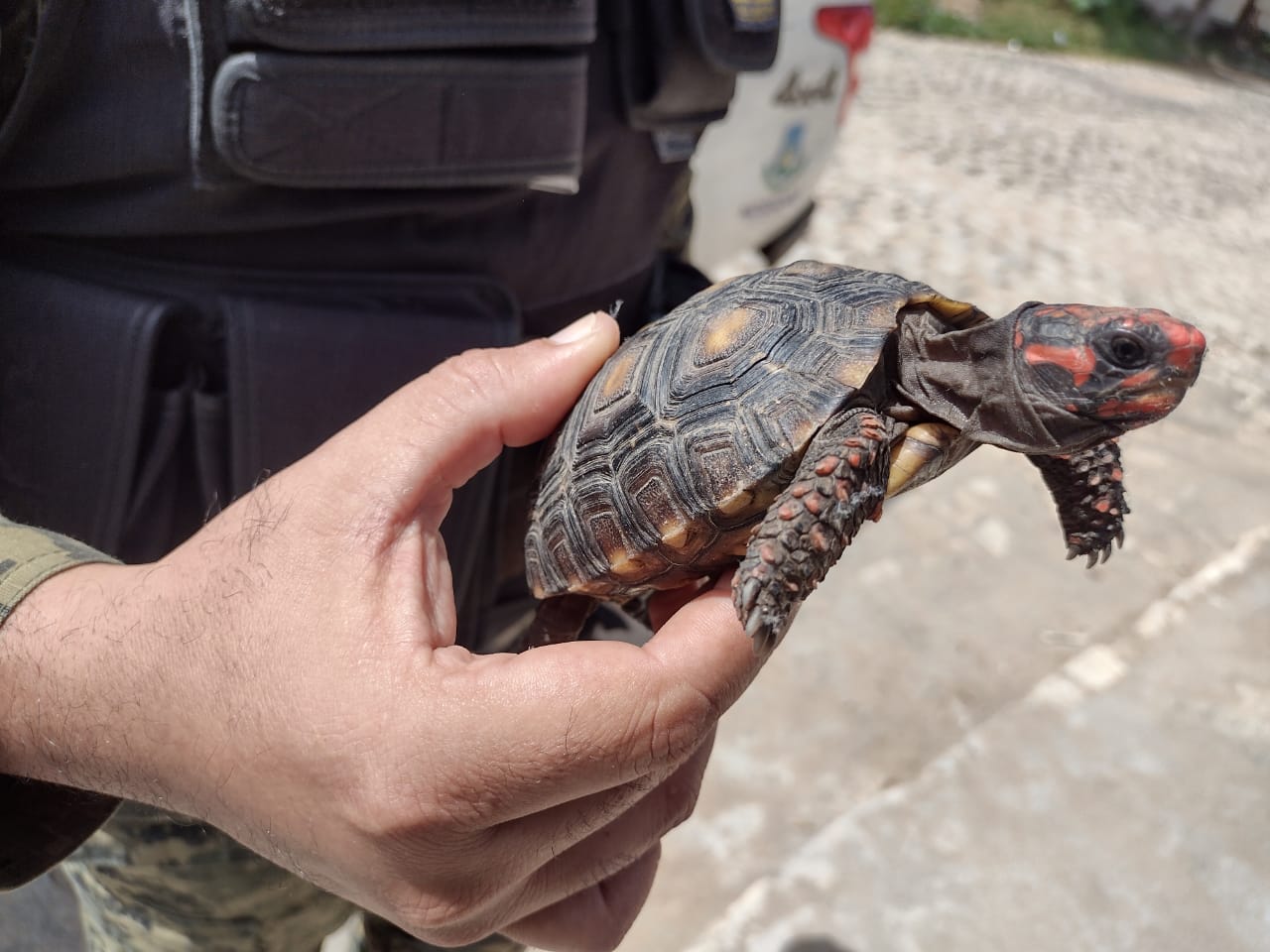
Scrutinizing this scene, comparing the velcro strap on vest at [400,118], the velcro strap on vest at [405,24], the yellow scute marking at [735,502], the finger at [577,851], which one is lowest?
the finger at [577,851]

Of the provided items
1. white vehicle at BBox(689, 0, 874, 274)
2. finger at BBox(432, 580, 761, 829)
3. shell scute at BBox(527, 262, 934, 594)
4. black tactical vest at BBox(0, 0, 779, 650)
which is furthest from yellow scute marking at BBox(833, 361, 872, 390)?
white vehicle at BBox(689, 0, 874, 274)

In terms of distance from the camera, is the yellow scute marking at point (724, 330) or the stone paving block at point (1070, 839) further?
the stone paving block at point (1070, 839)

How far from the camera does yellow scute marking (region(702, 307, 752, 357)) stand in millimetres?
1527

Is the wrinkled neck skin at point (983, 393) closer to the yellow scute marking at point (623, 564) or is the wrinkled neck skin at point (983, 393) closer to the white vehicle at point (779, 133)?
the yellow scute marking at point (623, 564)

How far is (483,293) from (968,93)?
10.4 metres

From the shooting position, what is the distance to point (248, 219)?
1437 millimetres

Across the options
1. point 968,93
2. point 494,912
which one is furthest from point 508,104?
point 968,93

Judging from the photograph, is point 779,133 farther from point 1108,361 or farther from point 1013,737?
point 1108,361

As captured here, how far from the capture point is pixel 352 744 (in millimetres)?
1099

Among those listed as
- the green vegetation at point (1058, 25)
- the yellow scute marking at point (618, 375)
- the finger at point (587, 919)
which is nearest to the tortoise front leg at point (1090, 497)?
the yellow scute marking at point (618, 375)

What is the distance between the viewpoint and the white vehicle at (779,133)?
10.6 feet

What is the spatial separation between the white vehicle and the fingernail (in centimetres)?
160

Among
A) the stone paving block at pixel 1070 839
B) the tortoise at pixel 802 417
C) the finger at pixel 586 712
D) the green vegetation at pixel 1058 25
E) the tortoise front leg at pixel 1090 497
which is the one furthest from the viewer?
the green vegetation at pixel 1058 25

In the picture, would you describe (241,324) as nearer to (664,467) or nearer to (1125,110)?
(664,467)
